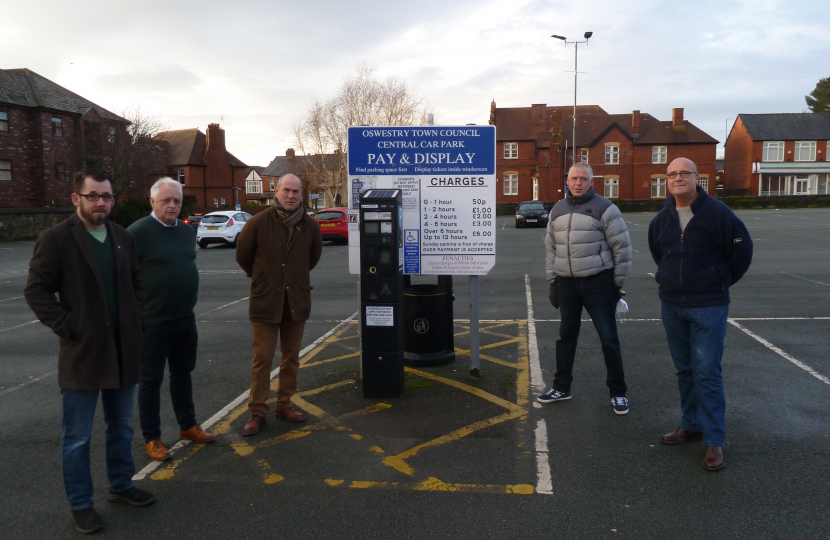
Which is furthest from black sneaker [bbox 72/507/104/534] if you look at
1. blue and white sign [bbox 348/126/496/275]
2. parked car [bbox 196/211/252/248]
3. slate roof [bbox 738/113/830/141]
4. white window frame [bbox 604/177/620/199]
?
slate roof [bbox 738/113/830/141]

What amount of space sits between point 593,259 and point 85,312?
3709 mm

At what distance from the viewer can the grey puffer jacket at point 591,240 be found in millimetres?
5047

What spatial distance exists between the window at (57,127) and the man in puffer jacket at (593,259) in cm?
4457

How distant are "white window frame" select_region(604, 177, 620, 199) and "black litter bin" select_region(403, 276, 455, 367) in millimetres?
56003

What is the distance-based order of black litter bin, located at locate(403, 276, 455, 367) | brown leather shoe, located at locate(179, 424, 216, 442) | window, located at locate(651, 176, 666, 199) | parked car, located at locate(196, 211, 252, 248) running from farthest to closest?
window, located at locate(651, 176, 666, 199) < parked car, located at locate(196, 211, 252, 248) < black litter bin, located at locate(403, 276, 455, 367) < brown leather shoe, located at locate(179, 424, 216, 442)

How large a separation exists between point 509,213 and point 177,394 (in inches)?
2044

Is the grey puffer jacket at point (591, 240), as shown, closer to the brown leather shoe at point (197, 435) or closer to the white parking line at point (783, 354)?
the white parking line at point (783, 354)

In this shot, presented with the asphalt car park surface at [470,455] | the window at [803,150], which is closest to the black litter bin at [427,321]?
the asphalt car park surface at [470,455]

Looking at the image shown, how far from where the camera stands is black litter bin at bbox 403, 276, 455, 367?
6711 millimetres

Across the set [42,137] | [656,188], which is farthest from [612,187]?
[42,137]

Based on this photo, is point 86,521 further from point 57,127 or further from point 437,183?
point 57,127

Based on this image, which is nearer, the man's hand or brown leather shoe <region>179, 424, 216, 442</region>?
brown leather shoe <region>179, 424, 216, 442</region>

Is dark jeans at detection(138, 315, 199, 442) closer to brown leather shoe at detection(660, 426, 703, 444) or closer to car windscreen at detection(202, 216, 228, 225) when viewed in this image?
brown leather shoe at detection(660, 426, 703, 444)

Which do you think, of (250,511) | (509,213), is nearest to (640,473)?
(250,511)
